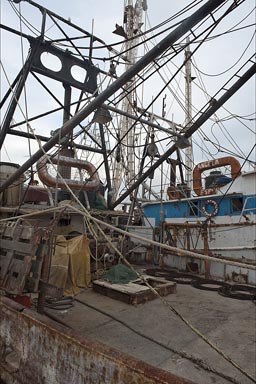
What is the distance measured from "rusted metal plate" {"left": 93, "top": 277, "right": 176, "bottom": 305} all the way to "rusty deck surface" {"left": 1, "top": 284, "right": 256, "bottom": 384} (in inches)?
5.6

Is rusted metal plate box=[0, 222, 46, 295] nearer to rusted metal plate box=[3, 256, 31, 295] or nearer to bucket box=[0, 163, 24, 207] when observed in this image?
rusted metal plate box=[3, 256, 31, 295]

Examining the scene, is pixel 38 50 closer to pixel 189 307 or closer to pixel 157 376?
pixel 189 307

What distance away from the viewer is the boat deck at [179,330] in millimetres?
3521

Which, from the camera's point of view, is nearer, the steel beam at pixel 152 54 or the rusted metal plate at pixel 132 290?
the steel beam at pixel 152 54

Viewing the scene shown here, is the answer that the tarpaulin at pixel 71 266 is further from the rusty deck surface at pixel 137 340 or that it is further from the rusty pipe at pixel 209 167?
the rusty pipe at pixel 209 167

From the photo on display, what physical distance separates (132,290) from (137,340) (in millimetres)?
2153

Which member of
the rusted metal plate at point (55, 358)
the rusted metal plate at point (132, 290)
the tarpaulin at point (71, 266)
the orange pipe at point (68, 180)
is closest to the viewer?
the rusted metal plate at point (55, 358)

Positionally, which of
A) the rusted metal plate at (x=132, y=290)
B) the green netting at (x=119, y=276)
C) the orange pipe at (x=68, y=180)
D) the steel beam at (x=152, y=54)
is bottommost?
the rusted metal plate at (x=132, y=290)

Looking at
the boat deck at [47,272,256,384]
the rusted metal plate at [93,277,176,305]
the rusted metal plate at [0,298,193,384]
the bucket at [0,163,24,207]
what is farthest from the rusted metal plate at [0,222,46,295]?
the bucket at [0,163,24,207]

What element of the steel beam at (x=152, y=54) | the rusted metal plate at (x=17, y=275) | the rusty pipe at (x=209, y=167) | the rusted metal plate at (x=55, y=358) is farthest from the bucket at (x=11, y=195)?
the rusty pipe at (x=209, y=167)

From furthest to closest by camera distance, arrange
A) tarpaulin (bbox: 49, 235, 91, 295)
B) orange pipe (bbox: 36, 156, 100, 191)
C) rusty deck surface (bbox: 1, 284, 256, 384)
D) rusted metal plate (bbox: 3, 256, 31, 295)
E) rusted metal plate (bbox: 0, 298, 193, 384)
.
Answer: orange pipe (bbox: 36, 156, 100, 191), tarpaulin (bbox: 49, 235, 91, 295), rusted metal plate (bbox: 3, 256, 31, 295), rusty deck surface (bbox: 1, 284, 256, 384), rusted metal plate (bbox: 0, 298, 193, 384)

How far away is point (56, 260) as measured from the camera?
6.79 m

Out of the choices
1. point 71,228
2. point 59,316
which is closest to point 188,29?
point 59,316

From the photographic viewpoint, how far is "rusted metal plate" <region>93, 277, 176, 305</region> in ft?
20.3
